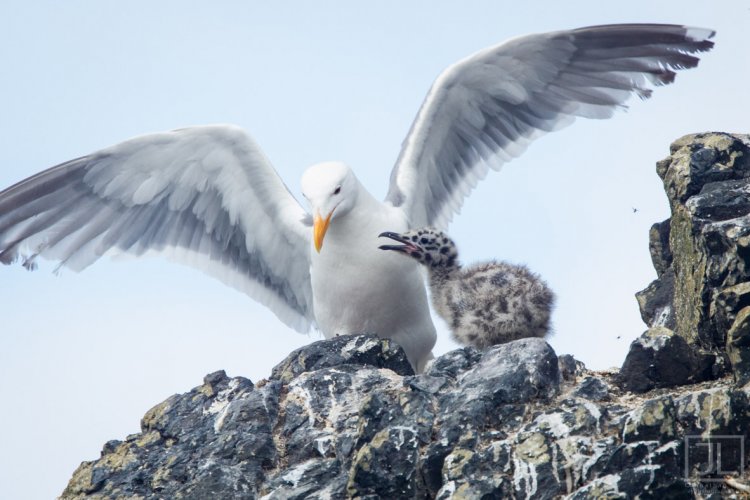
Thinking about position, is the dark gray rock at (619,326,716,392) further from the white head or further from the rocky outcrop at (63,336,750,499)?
the white head

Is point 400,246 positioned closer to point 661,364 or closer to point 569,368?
point 569,368

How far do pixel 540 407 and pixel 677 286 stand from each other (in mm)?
2020

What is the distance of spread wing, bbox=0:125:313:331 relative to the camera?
11.2 meters

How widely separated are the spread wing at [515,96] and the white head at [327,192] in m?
1.00

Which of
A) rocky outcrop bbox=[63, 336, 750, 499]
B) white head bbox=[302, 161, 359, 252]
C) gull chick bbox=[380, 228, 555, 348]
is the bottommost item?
rocky outcrop bbox=[63, 336, 750, 499]

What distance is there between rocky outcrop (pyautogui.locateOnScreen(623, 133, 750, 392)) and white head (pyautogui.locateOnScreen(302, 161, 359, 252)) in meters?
2.76

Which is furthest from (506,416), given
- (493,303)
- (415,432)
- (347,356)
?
(347,356)

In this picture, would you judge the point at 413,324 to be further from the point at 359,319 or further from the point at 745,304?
the point at 745,304

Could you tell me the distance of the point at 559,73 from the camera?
36.9 feet

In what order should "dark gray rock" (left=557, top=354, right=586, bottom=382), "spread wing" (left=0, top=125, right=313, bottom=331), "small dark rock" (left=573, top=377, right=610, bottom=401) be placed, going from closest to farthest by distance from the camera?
"small dark rock" (left=573, top=377, right=610, bottom=401) < "dark gray rock" (left=557, top=354, right=586, bottom=382) < "spread wing" (left=0, top=125, right=313, bottom=331)

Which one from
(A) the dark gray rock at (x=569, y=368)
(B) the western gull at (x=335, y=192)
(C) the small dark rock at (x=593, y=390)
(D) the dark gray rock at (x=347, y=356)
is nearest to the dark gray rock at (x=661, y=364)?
A: (C) the small dark rock at (x=593, y=390)

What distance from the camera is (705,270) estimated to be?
806cm

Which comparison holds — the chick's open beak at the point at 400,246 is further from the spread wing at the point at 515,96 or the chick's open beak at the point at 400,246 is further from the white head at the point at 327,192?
the spread wing at the point at 515,96

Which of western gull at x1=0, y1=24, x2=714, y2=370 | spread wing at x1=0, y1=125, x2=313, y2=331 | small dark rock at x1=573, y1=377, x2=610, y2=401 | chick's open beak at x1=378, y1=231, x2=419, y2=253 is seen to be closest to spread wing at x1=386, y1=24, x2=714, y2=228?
western gull at x1=0, y1=24, x2=714, y2=370
